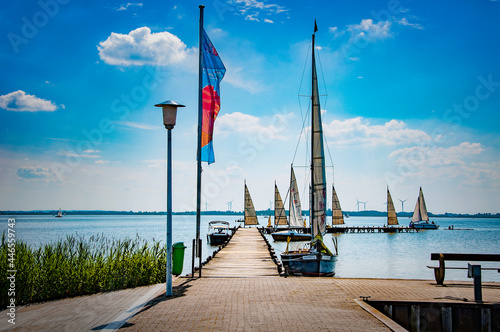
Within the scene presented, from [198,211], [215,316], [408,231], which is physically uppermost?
[198,211]

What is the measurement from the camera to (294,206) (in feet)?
220

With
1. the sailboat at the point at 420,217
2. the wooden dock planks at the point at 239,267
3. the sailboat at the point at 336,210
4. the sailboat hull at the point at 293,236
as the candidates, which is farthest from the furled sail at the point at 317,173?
the sailboat at the point at 420,217

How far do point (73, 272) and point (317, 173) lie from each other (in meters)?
15.7

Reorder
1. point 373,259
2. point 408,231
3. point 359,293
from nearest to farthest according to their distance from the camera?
point 359,293
point 373,259
point 408,231

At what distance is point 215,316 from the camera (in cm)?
866

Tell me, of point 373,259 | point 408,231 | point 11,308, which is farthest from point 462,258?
point 408,231

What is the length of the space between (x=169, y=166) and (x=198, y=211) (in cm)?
458

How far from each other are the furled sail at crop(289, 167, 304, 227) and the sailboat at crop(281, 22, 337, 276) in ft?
132

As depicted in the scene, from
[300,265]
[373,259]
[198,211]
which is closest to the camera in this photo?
[198,211]

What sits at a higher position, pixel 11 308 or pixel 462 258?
pixel 462 258

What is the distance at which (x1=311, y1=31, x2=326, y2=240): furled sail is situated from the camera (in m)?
24.0

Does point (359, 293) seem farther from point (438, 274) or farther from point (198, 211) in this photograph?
point (198, 211)

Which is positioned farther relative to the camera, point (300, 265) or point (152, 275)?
point (300, 265)

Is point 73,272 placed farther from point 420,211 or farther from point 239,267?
point 420,211
